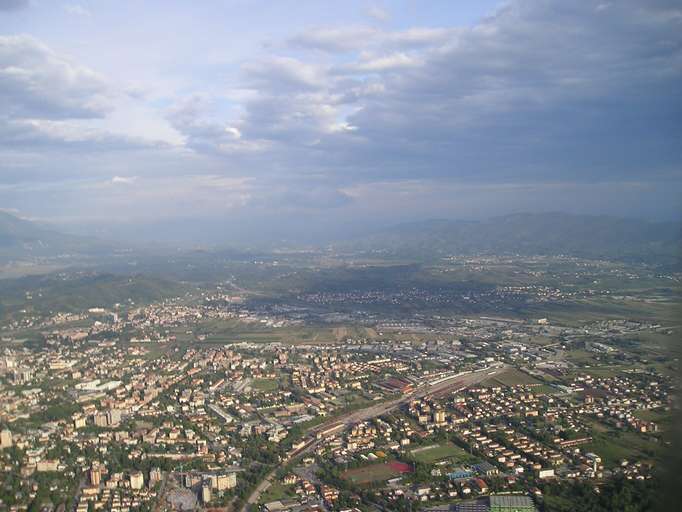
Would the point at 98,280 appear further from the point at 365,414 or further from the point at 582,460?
the point at 582,460

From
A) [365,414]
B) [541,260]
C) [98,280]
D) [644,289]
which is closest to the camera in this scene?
[365,414]

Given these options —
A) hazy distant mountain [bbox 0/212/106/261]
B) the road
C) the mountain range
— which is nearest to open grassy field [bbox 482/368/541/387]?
the road

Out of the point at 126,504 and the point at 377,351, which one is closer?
the point at 126,504

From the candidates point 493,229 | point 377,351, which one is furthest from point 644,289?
point 493,229

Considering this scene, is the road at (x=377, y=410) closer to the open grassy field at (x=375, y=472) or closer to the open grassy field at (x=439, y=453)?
the open grassy field at (x=375, y=472)

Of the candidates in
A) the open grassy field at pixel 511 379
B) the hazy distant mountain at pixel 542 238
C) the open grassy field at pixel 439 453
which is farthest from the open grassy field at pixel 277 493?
the hazy distant mountain at pixel 542 238

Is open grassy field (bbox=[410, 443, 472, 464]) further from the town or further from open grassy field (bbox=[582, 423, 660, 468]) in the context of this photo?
open grassy field (bbox=[582, 423, 660, 468])
